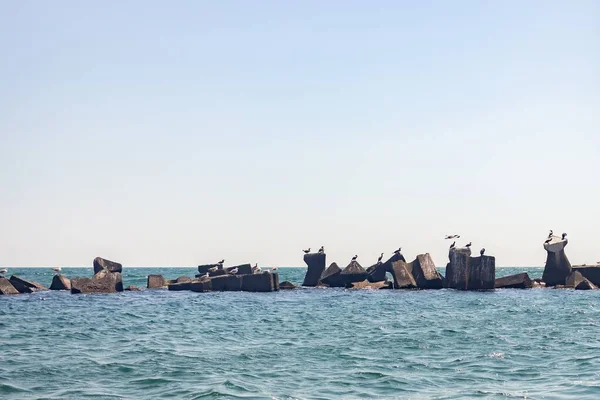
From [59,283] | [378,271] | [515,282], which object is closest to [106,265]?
[59,283]

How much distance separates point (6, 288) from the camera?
50.2 metres

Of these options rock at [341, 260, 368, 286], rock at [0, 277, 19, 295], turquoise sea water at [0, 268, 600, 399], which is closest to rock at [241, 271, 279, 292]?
rock at [341, 260, 368, 286]

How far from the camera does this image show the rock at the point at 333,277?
56.3m

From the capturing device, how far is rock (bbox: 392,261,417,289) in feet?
166

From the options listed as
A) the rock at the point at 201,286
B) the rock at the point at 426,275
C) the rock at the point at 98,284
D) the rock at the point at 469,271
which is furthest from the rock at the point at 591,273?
the rock at the point at 98,284

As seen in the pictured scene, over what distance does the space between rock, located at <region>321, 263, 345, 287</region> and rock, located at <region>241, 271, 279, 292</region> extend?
6.40 metres

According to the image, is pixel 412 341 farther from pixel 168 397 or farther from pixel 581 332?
pixel 168 397

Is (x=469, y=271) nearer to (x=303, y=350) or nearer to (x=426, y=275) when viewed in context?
(x=426, y=275)

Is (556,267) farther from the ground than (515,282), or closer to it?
farther from the ground

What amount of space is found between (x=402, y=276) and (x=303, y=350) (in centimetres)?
2840

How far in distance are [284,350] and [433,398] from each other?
8.10 m

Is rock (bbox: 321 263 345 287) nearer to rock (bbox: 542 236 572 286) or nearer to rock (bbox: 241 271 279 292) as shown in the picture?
rock (bbox: 241 271 279 292)

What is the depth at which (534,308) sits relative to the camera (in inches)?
1458

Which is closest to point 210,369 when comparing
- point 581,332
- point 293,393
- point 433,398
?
point 293,393
